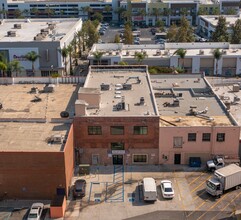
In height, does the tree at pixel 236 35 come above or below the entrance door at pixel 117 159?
above

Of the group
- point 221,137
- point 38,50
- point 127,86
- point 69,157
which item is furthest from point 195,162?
point 38,50

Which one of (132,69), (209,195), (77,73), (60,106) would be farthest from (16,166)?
(77,73)

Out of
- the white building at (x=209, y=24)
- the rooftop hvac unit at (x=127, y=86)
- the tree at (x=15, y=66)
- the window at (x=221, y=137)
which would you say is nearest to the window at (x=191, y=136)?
the window at (x=221, y=137)

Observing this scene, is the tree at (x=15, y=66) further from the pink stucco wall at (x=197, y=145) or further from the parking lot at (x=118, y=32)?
the parking lot at (x=118, y=32)

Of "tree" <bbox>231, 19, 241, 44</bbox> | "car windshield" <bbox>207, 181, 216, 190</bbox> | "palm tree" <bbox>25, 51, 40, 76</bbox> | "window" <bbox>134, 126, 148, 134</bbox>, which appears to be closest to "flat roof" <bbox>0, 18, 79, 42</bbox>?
"palm tree" <bbox>25, 51, 40, 76</bbox>

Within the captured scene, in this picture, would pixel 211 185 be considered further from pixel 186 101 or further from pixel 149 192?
pixel 186 101

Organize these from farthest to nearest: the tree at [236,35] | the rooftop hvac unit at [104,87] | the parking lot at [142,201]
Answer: the tree at [236,35] < the rooftop hvac unit at [104,87] < the parking lot at [142,201]

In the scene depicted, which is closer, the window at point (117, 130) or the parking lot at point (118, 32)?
the window at point (117, 130)
